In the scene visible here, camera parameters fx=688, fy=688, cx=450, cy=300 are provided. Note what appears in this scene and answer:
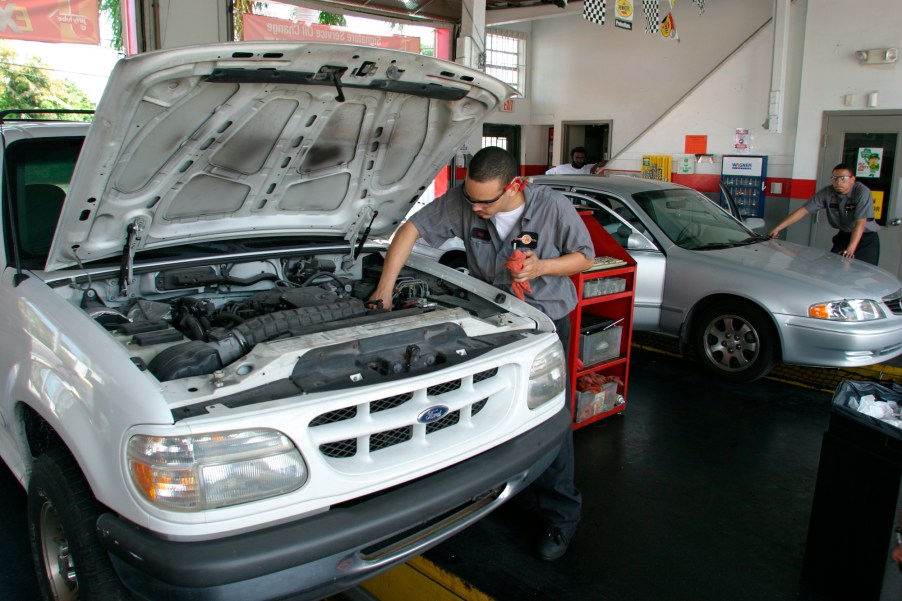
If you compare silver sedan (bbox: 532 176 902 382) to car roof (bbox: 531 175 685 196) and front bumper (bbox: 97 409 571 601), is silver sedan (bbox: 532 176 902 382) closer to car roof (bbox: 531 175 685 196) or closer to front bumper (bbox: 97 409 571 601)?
car roof (bbox: 531 175 685 196)

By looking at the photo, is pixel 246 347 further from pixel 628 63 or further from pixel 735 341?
pixel 628 63

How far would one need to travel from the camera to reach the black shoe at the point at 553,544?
299cm

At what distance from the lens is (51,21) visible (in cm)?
789

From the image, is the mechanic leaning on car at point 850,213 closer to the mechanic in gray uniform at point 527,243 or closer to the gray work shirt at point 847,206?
the gray work shirt at point 847,206

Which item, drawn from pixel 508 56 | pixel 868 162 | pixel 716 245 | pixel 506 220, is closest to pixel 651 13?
pixel 868 162

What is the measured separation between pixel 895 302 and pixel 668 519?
3.13m

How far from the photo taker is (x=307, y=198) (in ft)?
11.5

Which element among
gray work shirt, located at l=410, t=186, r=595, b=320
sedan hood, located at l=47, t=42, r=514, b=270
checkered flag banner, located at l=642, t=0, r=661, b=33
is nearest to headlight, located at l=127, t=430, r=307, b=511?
sedan hood, located at l=47, t=42, r=514, b=270

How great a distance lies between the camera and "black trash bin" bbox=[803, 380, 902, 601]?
245 cm

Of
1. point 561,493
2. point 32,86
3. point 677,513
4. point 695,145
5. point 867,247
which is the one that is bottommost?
point 677,513

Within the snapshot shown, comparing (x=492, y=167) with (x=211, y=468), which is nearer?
(x=211, y=468)

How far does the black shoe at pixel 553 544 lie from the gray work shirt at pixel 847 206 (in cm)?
519

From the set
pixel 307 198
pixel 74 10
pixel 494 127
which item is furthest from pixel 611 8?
pixel 307 198

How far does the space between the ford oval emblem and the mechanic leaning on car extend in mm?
5634
